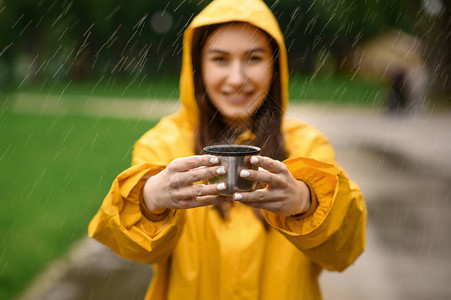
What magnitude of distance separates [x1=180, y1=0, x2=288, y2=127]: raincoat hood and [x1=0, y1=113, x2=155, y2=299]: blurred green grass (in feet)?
8.75

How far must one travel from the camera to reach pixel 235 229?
1.98m

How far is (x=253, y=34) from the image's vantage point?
2.13m

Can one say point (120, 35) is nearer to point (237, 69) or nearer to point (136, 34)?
point (136, 34)

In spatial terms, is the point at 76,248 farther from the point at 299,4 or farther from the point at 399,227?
the point at 299,4

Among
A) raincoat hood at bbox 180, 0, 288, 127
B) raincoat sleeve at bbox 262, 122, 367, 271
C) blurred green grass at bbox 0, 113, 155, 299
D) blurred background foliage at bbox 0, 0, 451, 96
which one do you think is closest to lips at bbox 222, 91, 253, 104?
raincoat hood at bbox 180, 0, 288, 127

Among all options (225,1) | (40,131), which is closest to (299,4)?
(40,131)

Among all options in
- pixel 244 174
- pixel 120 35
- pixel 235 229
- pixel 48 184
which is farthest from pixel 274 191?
pixel 120 35

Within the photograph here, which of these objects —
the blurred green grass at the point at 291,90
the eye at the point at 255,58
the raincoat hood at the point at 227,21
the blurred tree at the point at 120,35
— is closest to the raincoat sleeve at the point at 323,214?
the eye at the point at 255,58

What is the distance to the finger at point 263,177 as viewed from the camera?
148 centimetres

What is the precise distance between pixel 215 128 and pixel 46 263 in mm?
2984

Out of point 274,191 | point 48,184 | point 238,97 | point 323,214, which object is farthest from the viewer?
point 48,184

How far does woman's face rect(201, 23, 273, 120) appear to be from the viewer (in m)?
2.06

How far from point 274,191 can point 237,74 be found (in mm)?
677

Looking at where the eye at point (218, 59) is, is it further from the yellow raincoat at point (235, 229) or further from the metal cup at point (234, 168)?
the metal cup at point (234, 168)
